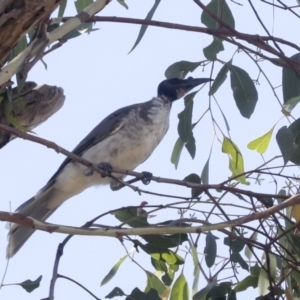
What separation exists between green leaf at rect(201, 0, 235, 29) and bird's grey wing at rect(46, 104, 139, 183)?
147cm

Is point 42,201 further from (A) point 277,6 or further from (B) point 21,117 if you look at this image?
(A) point 277,6

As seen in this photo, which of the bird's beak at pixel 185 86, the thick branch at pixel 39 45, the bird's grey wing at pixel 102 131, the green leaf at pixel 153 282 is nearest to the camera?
the thick branch at pixel 39 45

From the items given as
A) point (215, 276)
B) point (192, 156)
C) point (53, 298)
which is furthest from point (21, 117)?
point (53, 298)

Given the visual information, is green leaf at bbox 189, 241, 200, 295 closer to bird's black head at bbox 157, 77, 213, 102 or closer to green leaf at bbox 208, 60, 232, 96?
green leaf at bbox 208, 60, 232, 96

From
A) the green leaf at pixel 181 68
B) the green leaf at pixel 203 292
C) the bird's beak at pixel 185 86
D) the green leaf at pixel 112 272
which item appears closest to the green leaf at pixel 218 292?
the green leaf at pixel 203 292

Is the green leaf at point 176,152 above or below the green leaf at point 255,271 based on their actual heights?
above

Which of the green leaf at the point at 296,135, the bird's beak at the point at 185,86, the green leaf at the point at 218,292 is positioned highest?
the bird's beak at the point at 185,86

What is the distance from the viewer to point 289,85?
2.49 m

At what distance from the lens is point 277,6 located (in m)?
2.28

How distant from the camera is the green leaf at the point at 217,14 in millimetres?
2527

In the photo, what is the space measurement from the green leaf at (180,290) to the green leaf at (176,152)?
1.68 ft

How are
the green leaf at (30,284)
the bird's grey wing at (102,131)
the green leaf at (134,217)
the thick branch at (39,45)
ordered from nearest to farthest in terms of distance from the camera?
the thick branch at (39,45), the green leaf at (30,284), the green leaf at (134,217), the bird's grey wing at (102,131)

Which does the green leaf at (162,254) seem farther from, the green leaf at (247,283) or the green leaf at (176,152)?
the green leaf at (176,152)

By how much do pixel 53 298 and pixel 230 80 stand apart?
114cm
